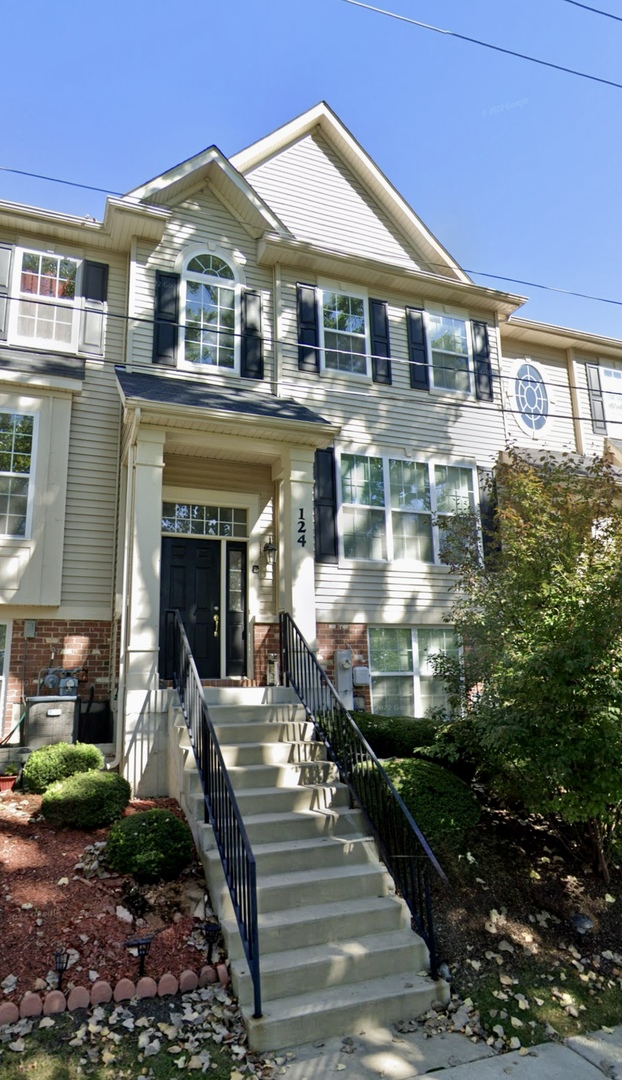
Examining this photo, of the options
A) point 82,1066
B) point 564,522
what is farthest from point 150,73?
point 82,1066

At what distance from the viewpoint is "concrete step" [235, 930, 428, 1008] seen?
4211 millimetres

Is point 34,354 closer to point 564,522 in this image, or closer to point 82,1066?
point 564,522

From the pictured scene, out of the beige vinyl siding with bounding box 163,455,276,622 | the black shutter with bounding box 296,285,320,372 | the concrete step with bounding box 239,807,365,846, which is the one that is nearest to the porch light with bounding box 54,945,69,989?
the concrete step with bounding box 239,807,365,846

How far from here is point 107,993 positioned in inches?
160

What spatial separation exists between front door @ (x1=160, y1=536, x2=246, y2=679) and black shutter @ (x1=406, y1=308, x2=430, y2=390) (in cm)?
459

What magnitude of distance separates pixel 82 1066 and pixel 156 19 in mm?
8617

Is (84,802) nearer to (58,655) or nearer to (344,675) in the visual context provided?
(58,655)

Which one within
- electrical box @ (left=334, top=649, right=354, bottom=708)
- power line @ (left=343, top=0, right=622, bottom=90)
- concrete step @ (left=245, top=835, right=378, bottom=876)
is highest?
power line @ (left=343, top=0, right=622, bottom=90)

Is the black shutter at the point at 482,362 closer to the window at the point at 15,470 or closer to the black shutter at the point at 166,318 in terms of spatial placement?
the black shutter at the point at 166,318

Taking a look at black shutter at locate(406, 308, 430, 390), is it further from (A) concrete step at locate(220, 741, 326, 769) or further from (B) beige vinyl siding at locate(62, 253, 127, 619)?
(A) concrete step at locate(220, 741, 326, 769)

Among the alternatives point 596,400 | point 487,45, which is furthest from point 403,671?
point 487,45

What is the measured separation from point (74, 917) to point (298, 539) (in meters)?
5.17

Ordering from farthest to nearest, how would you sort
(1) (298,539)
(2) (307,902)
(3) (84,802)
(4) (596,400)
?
(4) (596,400) → (1) (298,539) → (3) (84,802) → (2) (307,902)

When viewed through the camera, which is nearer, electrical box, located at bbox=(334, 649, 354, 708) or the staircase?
the staircase
